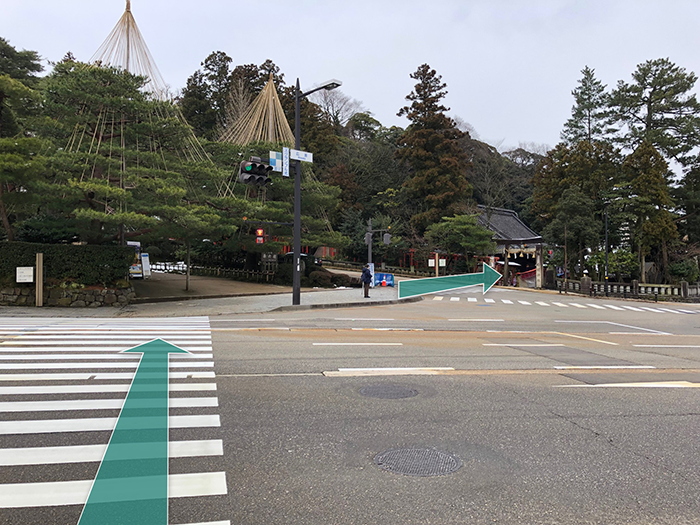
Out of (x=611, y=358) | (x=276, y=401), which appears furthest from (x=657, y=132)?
(x=276, y=401)

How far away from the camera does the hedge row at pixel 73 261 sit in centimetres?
1752

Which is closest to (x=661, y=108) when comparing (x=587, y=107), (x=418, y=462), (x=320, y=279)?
(x=587, y=107)

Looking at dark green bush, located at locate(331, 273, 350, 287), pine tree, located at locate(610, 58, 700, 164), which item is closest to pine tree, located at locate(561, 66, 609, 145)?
pine tree, located at locate(610, 58, 700, 164)

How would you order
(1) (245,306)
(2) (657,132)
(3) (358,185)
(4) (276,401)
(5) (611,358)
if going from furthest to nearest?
1. (3) (358,185)
2. (2) (657,132)
3. (1) (245,306)
4. (5) (611,358)
5. (4) (276,401)

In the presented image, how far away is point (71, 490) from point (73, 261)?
56.6 feet

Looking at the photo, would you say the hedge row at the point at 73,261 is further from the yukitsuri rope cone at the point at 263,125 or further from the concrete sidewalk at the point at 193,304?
the yukitsuri rope cone at the point at 263,125

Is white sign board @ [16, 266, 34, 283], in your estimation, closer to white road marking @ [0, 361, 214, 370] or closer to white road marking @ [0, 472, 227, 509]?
white road marking @ [0, 361, 214, 370]

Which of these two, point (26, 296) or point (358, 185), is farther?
point (358, 185)

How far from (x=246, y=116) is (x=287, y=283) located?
38.3 feet

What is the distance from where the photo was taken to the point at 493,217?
156 ft

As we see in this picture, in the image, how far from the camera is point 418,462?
397 centimetres

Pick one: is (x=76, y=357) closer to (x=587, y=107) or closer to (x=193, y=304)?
(x=193, y=304)

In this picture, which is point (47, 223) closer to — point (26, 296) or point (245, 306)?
point (26, 296)
